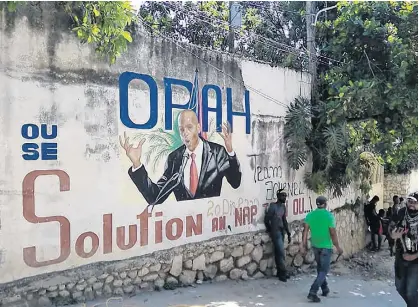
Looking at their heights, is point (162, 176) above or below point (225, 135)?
below

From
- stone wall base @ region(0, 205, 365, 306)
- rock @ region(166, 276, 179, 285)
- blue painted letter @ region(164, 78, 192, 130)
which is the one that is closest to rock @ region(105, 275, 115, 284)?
stone wall base @ region(0, 205, 365, 306)

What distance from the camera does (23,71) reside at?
4.97 meters

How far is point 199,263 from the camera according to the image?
7.01 metres

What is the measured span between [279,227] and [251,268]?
853 mm

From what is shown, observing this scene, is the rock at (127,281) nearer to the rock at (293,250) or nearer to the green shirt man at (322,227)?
the green shirt man at (322,227)

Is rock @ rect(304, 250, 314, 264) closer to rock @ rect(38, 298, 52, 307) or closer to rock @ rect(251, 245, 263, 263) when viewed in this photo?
rock @ rect(251, 245, 263, 263)

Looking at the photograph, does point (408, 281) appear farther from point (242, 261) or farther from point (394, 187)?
point (394, 187)

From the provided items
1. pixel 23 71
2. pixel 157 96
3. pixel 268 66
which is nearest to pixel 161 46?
pixel 157 96

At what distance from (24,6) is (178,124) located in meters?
2.56

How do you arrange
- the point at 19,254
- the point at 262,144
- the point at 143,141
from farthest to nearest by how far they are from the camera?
the point at 262,144, the point at 143,141, the point at 19,254

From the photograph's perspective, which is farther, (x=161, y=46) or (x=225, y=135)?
(x=225, y=135)

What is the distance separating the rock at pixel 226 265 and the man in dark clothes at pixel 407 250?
8.87 feet

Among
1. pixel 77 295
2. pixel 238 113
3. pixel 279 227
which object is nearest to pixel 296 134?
pixel 238 113

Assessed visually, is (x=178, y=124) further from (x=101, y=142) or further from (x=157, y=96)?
(x=101, y=142)
